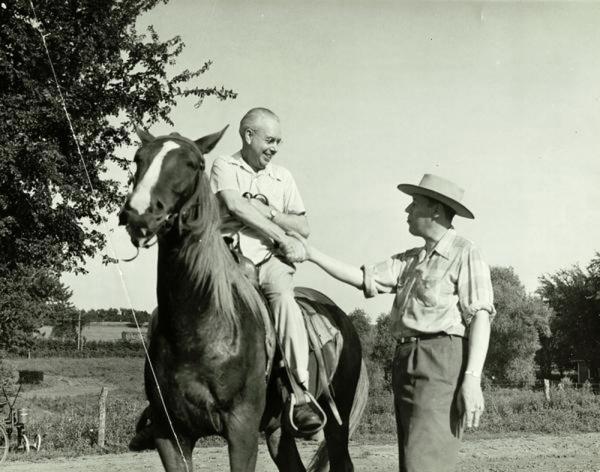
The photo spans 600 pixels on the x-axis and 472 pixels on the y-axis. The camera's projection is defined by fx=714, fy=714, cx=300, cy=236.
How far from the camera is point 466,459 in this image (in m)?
13.1

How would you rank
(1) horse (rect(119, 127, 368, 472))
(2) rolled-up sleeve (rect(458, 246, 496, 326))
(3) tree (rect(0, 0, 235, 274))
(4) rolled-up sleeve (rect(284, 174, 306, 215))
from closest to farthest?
1. (1) horse (rect(119, 127, 368, 472))
2. (2) rolled-up sleeve (rect(458, 246, 496, 326))
3. (4) rolled-up sleeve (rect(284, 174, 306, 215))
4. (3) tree (rect(0, 0, 235, 274))

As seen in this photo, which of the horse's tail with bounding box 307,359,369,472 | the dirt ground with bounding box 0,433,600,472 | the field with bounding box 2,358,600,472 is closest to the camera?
the horse's tail with bounding box 307,359,369,472

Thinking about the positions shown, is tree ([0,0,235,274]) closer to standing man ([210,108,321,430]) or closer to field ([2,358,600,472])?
field ([2,358,600,472])

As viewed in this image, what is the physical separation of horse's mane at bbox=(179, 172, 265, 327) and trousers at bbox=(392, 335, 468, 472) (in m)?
1.10

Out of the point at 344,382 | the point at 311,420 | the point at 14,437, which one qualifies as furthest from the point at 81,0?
the point at 311,420

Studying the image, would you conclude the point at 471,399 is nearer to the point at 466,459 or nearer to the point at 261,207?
the point at 261,207

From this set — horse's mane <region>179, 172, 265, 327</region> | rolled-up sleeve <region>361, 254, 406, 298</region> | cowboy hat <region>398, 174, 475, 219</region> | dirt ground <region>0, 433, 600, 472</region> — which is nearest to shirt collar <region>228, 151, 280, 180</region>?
horse's mane <region>179, 172, 265, 327</region>

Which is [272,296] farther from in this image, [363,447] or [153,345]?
[363,447]

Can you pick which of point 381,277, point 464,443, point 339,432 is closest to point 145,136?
point 381,277

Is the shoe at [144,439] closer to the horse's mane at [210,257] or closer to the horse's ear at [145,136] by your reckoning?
the horse's mane at [210,257]

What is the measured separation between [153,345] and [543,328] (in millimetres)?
Result: 46395

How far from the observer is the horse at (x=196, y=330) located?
3.87 meters

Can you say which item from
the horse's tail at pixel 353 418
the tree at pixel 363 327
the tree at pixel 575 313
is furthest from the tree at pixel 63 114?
the tree at pixel 575 313

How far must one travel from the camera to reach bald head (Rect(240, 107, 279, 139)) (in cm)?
503
